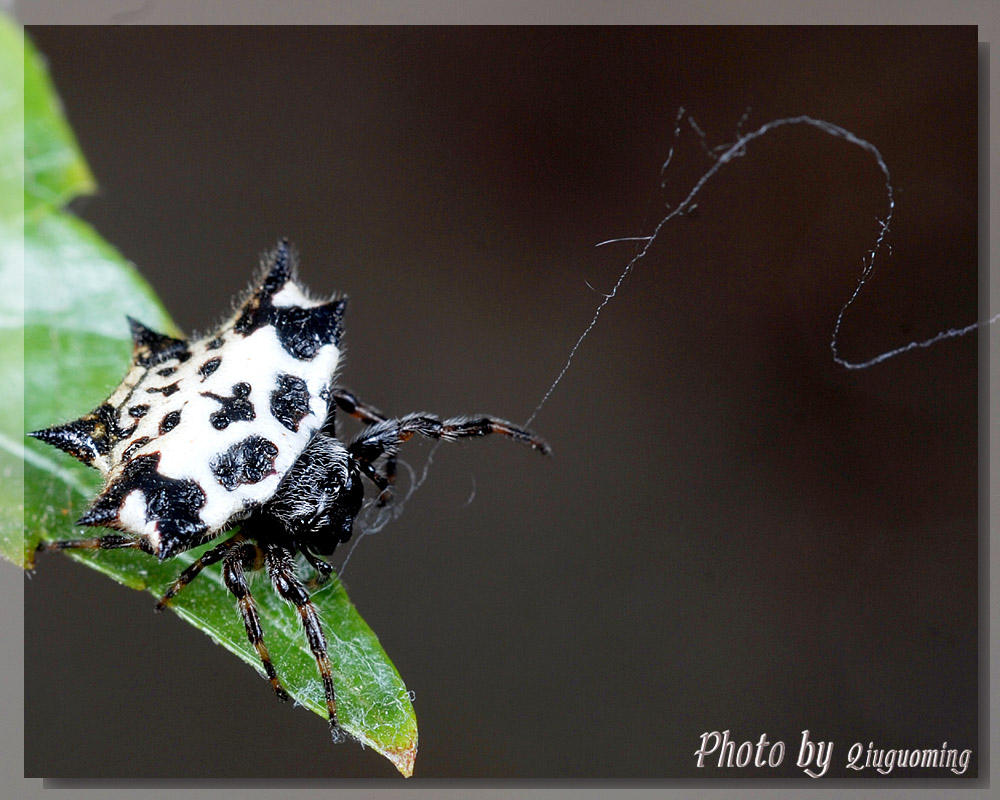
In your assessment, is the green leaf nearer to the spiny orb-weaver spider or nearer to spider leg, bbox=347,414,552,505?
the spiny orb-weaver spider

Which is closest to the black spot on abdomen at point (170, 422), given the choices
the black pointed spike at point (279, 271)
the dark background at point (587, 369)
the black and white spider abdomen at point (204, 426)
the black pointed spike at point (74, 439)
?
the black and white spider abdomen at point (204, 426)

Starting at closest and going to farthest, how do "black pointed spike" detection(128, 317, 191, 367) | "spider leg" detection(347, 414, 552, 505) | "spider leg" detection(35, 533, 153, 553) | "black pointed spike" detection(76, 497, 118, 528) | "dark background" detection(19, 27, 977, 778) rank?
"black pointed spike" detection(76, 497, 118, 528) → "spider leg" detection(35, 533, 153, 553) → "black pointed spike" detection(128, 317, 191, 367) → "spider leg" detection(347, 414, 552, 505) → "dark background" detection(19, 27, 977, 778)

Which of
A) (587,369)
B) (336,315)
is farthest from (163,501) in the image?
(587,369)

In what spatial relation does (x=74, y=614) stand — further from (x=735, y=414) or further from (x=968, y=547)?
(x=968, y=547)

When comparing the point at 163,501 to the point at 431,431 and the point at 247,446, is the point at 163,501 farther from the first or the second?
the point at 431,431

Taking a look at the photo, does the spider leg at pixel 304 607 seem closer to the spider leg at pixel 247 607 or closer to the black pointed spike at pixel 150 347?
the spider leg at pixel 247 607

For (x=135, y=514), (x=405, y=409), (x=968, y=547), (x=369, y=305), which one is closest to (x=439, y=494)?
(x=405, y=409)

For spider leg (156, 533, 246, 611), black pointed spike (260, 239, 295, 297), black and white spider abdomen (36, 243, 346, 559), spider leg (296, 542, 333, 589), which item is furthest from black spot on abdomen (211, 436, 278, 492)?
black pointed spike (260, 239, 295, 297)
